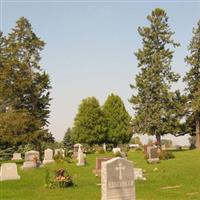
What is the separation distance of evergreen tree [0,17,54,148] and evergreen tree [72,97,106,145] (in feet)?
44.1

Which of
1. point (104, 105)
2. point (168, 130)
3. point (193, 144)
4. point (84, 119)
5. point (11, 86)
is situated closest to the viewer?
point (11, 86)

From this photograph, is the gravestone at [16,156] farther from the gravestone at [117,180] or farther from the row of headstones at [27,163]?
the gravestone at [117,180]

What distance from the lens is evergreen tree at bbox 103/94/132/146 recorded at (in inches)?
2650

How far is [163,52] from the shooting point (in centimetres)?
5147

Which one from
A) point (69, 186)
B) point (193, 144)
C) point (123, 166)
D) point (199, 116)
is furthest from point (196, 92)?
point (123, 166)

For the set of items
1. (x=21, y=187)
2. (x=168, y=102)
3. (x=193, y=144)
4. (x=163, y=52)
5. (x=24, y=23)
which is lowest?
(x=21, y=187)

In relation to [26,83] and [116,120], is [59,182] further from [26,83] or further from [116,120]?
[116,120]

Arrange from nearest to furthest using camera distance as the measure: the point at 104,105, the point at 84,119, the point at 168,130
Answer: the point at 168,130, the point at 84,119, the point at 104,105

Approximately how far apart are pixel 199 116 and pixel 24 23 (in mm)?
23797

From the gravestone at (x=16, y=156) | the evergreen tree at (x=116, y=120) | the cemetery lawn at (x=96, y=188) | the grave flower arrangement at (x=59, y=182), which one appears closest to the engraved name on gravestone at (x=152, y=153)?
the cemetery lawn at (x=96, y=188)

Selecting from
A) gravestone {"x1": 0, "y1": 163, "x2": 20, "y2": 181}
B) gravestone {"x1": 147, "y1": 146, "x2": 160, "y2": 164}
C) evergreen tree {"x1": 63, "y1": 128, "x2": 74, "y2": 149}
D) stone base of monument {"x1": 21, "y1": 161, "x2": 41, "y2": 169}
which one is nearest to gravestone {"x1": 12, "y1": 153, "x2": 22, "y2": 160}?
stone base of monument {"x1": 21, "y1": 161, "x2": 41, "y2": 169}

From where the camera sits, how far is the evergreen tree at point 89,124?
6482cm

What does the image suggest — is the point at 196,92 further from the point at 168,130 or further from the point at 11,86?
the point at 11,86

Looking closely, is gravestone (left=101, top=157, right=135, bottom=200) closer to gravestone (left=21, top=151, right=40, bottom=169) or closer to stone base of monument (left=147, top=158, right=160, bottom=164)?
gravestone (left=21, top=151, right=40, bottom=169)
